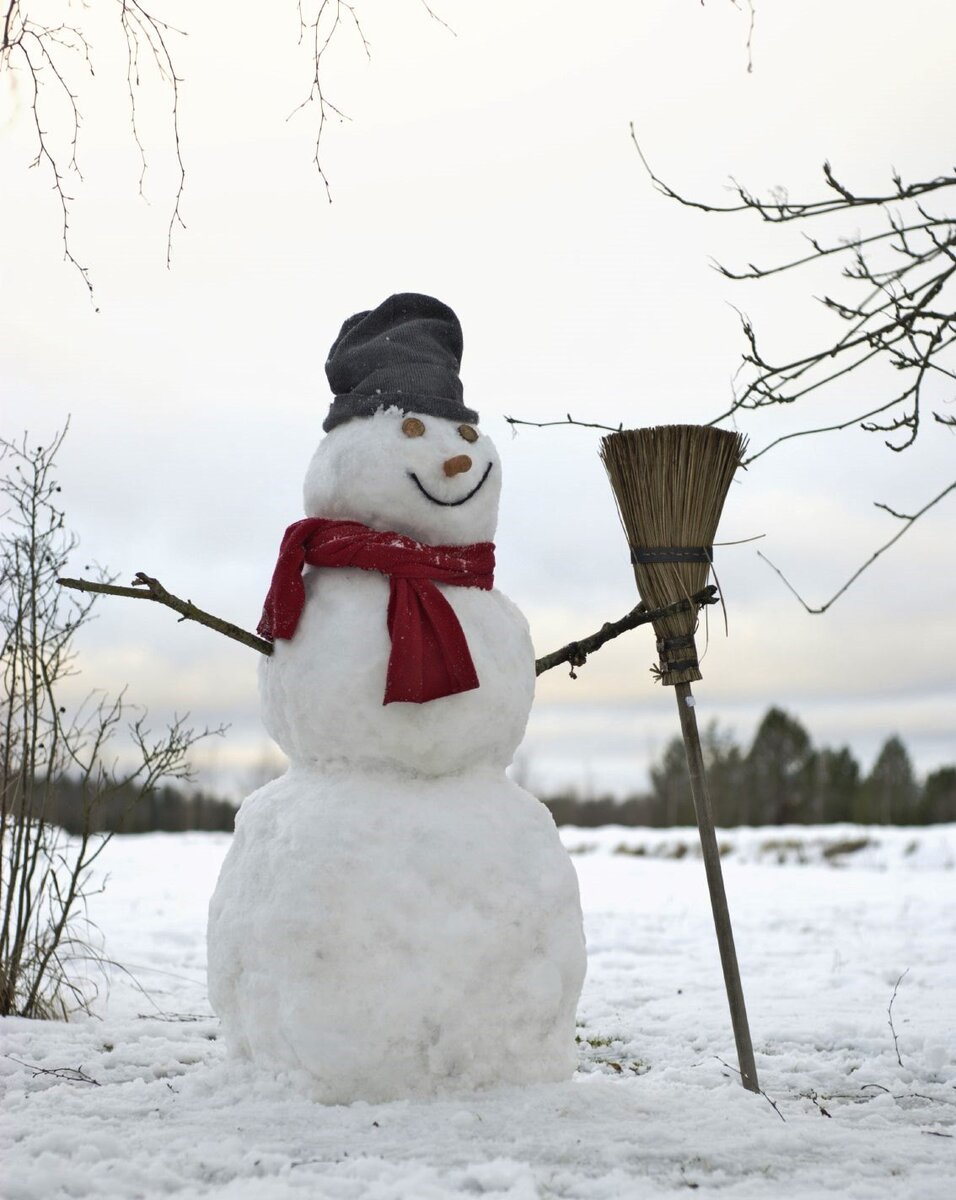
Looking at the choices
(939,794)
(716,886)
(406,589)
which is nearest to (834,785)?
(939,794)

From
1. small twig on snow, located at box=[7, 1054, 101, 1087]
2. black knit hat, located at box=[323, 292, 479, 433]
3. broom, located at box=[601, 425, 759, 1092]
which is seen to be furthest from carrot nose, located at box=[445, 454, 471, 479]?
small twig on snow, located at box=[7, 1054, 101, 1087]

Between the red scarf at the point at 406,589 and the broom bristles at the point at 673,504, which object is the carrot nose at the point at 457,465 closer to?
the red scarf at the point at 406,589

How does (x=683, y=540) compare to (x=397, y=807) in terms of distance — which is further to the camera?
(x=683, y=540)

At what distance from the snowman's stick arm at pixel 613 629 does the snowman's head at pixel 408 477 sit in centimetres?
57

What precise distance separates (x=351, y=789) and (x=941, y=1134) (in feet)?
6.80

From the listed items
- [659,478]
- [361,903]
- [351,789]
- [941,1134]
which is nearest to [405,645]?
[351,789]

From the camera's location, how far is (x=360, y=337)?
408cm

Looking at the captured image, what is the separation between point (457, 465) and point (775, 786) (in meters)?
24.9

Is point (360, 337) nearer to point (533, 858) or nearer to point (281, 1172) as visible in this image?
point (533, 858)

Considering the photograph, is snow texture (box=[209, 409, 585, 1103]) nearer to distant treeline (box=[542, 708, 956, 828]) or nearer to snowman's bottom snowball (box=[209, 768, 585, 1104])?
snowman's bottom snowball (box=[209, 768, 585, 1104])

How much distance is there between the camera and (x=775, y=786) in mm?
27203

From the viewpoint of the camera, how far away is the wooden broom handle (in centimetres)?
393

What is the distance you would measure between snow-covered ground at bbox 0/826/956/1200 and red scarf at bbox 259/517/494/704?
1.24 m

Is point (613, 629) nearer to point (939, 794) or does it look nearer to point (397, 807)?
point (397, 807)
